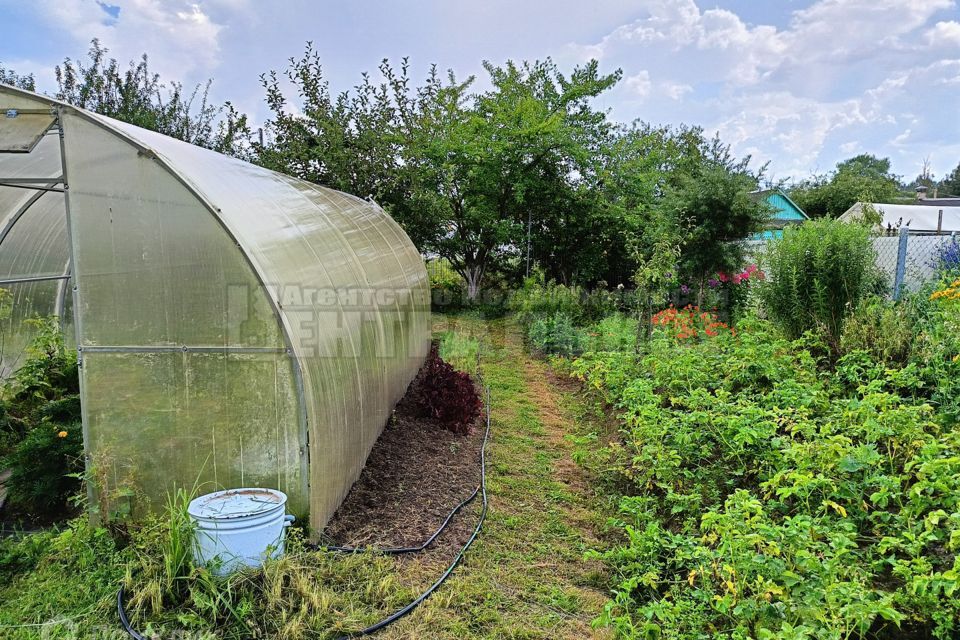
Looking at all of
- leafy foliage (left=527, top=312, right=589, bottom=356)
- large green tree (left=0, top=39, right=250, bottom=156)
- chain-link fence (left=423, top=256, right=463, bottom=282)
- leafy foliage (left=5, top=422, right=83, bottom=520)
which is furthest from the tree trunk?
leafy foliage (left=5, top=422, right=83, bottom=520)

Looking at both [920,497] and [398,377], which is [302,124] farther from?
[920,497]

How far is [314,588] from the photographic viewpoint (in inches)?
109

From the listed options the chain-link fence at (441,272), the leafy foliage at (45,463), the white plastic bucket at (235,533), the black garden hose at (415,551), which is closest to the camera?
the black garden hose at (415,551)

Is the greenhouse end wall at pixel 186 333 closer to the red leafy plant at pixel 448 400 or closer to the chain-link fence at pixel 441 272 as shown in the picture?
the red leafy plant at pixel 448 400

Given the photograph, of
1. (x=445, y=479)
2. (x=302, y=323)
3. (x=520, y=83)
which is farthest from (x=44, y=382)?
(x=520, y=83)

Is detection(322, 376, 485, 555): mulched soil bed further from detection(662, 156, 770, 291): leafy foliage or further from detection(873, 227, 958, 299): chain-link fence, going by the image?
detection(662, 156, 770, 291): leafy foliage

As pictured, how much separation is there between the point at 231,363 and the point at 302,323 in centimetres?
47

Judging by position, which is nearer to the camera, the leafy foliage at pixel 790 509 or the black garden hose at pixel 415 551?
the leafy foliage at pixel 790 509

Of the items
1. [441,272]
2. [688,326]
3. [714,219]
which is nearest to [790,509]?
[688,326]

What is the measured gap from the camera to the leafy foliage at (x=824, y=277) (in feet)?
18.9

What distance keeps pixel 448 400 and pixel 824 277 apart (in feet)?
14.4

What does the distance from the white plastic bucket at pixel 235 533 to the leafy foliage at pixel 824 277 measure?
5693 mm

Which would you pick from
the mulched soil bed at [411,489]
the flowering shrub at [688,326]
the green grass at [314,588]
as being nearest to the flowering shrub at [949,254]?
the flowering shrub at [688,326]

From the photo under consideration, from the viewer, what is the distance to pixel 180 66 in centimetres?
1044
